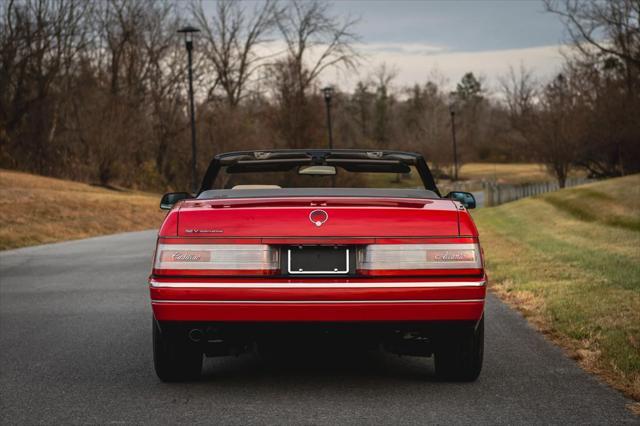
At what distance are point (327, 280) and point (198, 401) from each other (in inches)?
40.2

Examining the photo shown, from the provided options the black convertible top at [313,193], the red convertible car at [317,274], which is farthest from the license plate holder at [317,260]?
the black convertible top at [313,193]

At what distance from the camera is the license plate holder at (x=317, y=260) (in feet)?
16.5

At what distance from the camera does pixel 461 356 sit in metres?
5.47

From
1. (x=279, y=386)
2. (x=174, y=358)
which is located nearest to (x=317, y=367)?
(x=279, y=386)

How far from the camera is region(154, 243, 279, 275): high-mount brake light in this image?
16.4 feet

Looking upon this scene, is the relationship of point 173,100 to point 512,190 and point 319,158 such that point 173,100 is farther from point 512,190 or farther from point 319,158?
point 319,158

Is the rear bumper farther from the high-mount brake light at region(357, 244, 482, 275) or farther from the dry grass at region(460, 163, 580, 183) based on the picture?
the dry grass at region(460, 163, 580, 183)

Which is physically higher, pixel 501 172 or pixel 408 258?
pixel 408 258

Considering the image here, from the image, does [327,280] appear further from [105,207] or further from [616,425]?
[105,207]

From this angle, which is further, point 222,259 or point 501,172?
point 501,172

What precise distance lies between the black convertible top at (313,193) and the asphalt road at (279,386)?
1.16 metres

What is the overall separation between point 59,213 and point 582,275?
21.7 meters

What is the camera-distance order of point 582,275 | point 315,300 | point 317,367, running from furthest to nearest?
point 582,275 < point 317,367 < point 315,300

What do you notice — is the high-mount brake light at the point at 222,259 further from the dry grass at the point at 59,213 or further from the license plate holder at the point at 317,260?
the dry grass at the point at 59,213
